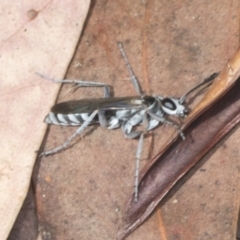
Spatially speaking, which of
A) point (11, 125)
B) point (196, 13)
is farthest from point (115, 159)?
point (196, 13)

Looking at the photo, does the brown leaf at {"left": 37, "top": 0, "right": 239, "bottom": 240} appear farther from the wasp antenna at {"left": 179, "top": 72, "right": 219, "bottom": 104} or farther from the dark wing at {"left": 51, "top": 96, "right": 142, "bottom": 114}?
the dark wing at {"left": 51, "top": 96, "right": 142, "bottom": 114}

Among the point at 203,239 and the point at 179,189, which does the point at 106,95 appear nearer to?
the point at 179,189

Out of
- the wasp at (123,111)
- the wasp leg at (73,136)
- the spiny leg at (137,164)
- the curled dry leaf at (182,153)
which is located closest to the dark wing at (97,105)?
the wasp at (123,111)

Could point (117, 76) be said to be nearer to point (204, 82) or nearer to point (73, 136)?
point (73, 136)

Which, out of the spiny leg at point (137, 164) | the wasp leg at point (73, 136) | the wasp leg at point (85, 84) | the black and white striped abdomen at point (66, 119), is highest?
the wasp leg at point (85, 84)

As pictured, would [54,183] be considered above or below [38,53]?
A: below

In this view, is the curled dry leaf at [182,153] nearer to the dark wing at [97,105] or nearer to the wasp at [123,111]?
the wasp at [123,111]

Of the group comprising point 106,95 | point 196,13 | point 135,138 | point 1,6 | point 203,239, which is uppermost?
point 1,6
